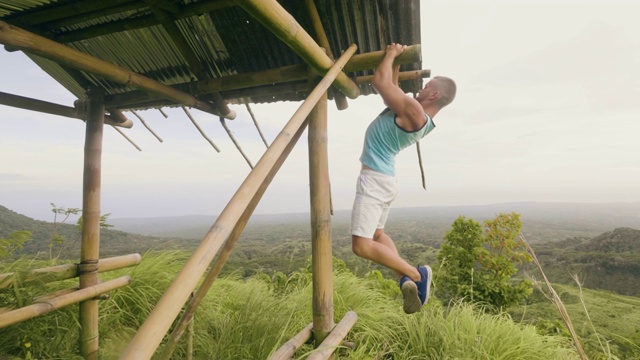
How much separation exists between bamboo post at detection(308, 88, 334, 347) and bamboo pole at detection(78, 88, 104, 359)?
91.9 inches

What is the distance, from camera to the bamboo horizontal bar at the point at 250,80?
2418mm

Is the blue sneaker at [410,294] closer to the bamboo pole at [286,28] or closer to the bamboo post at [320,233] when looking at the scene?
the bamboo post at [320,233]

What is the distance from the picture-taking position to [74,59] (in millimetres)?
2158

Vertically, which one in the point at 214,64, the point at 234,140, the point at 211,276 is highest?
the point at 214,64

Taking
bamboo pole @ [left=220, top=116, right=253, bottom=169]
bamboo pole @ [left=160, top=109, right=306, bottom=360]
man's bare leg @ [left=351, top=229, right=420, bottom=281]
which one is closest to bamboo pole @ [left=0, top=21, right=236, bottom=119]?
bamboo pole @ [left=220, top=116, right=253, bottom=169]

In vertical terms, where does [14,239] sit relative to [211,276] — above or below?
above

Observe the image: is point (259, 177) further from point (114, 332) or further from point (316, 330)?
point (114, 332)

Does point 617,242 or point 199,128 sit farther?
point 617,242

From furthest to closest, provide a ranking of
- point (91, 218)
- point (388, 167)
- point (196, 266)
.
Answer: point (91, 218) < point (388, 167) < point (196, 266)

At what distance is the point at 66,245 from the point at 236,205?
522cm

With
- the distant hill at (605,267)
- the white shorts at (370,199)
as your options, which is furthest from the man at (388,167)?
the distant hill at (605,267)

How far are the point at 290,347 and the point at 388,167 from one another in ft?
4.67

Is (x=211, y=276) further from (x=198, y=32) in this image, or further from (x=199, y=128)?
(x=199, y=128)

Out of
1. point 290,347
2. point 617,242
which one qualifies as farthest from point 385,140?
point 617,242
